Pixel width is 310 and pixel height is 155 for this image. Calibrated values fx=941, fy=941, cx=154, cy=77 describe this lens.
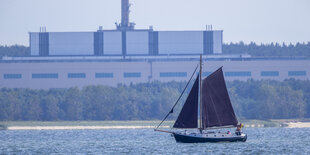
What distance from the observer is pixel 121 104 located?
462 feet

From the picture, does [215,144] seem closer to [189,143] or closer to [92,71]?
[189,143]

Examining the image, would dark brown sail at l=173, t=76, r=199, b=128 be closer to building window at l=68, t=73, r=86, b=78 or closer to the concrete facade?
the concrete facade

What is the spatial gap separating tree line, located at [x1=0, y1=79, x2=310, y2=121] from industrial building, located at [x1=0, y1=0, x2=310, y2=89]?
32.2 ft

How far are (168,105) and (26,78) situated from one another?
95.7ft

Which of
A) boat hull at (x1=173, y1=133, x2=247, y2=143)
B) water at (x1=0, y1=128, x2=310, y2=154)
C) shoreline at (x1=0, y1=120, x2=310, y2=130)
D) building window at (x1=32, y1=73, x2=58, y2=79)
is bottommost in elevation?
shoreline at (x1=0, y1=120, x2=310, y2=130)

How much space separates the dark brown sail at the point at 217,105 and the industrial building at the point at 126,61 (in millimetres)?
69680

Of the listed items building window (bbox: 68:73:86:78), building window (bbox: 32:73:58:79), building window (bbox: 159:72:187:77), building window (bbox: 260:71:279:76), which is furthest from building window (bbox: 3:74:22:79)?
building window (bbox: 260:71:279:76)

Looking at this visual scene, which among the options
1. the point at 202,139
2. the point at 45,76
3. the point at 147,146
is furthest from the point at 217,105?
the point at 45,76

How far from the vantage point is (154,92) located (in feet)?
495

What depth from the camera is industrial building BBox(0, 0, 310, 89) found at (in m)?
158

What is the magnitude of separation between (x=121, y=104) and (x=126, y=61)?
73.2 feet

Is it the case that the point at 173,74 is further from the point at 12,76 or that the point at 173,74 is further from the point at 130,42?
the point at 12,76

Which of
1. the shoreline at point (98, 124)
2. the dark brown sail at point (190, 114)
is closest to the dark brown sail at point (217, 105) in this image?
the dark brown sail at point (190, 114)

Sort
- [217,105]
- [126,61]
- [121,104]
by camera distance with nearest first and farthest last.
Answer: [217,105] < [121,104] < [126,61]
